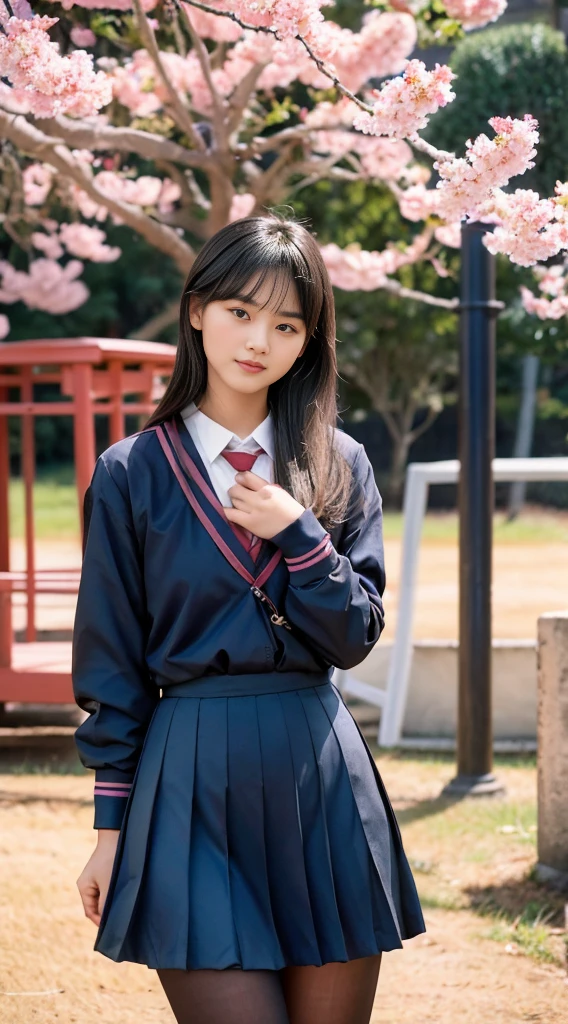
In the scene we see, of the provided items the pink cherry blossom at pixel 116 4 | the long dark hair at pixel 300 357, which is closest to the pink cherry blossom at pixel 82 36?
the pink cherry blossom at pixel 116 4

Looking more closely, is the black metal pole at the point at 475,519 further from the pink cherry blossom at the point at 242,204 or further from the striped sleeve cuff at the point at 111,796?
the striped sleeve cuff at the point at 111,796

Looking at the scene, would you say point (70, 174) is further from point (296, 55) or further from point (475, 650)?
point (475, 650)

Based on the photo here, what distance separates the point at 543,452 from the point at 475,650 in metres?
14.3

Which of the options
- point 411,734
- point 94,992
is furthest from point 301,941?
point 411,734

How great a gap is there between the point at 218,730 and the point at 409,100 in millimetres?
1219

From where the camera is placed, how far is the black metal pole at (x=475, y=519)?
186 inches

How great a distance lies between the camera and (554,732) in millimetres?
3711

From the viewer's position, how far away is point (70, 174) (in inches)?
175

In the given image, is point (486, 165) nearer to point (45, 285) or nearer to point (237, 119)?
point (237, 119)

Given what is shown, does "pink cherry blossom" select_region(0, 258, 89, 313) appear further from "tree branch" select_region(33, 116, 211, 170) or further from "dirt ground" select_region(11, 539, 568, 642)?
"tree branch" select_region(33, 116, 211, 170)

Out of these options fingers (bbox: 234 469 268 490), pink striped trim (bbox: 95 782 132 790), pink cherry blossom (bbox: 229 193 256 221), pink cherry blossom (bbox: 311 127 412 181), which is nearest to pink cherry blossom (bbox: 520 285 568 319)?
pink cherry blossom (bbox: 311 127 412 181)

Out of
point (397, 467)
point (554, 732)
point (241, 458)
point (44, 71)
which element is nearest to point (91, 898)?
point (241, 458)

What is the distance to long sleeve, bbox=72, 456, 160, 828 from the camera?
1655 mm

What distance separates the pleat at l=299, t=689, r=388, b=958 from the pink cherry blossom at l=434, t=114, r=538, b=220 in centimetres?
101
